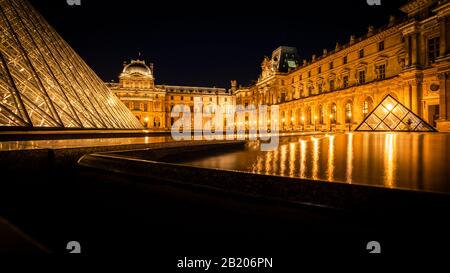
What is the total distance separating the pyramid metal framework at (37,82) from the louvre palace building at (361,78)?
25018 mm

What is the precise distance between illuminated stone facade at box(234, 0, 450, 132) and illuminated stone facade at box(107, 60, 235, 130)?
29.5 metres

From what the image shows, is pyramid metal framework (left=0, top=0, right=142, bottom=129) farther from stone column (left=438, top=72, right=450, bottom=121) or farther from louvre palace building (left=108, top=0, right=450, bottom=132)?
louvre palace building (left=108, top=0, right=450, bottom=132)

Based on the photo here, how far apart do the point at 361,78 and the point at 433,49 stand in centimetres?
974

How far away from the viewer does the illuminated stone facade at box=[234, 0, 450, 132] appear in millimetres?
20734

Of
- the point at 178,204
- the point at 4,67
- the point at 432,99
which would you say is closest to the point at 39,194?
the point at 178,204

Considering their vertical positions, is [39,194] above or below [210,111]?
below

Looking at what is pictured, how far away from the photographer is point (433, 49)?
2153cm

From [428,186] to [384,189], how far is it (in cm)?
146

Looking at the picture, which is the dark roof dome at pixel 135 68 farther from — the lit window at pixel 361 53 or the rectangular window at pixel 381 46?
the rectangular window at pixel 381 46

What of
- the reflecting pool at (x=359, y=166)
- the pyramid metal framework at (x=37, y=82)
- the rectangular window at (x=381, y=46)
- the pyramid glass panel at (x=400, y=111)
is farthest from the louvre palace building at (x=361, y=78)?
the pyramid metal framework at (x=37, y=82)

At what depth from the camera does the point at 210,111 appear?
71.8 m

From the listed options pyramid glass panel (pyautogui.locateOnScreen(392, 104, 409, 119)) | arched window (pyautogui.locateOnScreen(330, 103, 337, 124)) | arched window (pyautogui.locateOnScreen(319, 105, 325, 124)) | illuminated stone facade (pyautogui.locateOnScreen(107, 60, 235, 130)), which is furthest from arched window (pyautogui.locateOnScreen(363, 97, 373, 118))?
illuminated stone facade (pyautogui.locateOnScreen(107, 60, 235, 130))

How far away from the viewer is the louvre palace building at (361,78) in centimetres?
2111

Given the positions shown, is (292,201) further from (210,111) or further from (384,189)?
(210,111)
